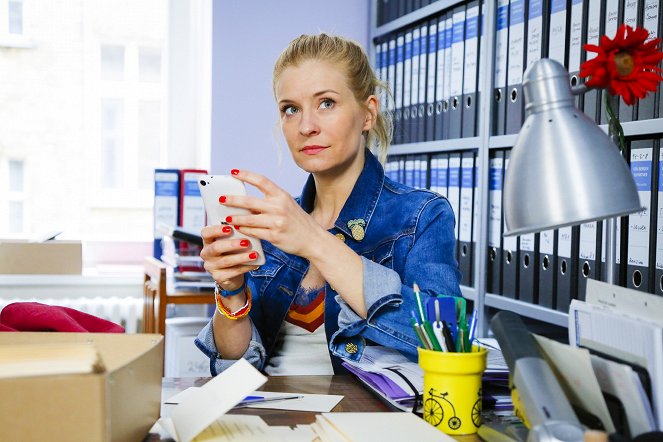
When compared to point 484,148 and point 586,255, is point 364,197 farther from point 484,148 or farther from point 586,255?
point 484,148

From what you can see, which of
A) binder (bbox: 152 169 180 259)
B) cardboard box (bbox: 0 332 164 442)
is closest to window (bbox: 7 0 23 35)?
binder (bbox: 152 169 180 259)

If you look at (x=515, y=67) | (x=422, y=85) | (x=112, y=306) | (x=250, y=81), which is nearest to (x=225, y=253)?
(x=515, y=67)

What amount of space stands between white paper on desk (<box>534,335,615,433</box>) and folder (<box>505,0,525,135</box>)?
1218mm

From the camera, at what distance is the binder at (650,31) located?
146 cm

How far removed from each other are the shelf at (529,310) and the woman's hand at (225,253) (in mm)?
832

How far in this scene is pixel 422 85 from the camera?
244 cm

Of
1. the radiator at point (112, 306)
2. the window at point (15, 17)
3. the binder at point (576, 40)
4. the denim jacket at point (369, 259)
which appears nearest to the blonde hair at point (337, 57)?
the denim jacket at point (369, 259)

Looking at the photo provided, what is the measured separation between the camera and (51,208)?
312cm

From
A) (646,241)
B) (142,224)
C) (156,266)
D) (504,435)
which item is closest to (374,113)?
(646,241)

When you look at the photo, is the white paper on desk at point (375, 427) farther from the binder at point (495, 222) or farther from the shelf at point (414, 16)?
the shelf at point (414, 16)

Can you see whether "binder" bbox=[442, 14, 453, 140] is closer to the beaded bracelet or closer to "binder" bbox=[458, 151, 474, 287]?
"binder" bbox=[458, 151, 474, 287]

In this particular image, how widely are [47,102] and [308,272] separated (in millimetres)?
1985

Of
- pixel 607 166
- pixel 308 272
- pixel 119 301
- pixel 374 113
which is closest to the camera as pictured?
pixel 607 166

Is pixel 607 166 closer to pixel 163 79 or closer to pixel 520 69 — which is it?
pixel 520 69
